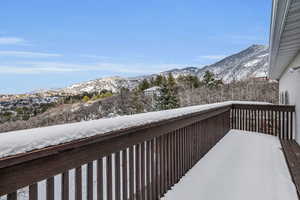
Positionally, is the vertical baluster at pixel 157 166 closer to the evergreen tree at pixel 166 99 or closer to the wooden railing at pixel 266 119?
the wooden railing at pixel 266 119

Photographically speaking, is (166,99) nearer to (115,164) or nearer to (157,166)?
(157,166)

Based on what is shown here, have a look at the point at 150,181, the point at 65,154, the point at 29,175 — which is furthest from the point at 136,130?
the point at 29,175

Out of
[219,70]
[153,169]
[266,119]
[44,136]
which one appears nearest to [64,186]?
[44,136]

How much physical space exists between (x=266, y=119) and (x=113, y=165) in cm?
728

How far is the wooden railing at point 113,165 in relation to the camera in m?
1.28

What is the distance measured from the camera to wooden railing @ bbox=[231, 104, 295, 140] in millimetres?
7348

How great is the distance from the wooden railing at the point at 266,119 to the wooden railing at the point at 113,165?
4.20 meters

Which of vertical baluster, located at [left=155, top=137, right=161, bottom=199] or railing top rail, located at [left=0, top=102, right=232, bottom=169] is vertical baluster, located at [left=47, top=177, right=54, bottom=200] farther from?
vertical baluster, located at [left=155, top=137, right=161, bottom=199]

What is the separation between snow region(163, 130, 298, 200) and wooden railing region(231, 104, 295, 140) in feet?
6.56

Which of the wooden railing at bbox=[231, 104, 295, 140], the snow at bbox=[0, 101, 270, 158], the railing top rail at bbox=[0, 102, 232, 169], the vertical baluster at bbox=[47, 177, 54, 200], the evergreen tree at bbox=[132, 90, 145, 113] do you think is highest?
the snow at bbox=[0, 101, 270, 158]

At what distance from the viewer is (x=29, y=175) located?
1.27 metres

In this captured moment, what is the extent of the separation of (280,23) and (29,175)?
3423mm

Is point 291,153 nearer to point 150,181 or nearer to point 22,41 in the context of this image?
point 150,181

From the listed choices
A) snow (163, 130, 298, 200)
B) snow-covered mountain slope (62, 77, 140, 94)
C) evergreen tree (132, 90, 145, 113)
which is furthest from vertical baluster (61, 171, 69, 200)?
snow-covered mountain slope (62, 77, 140, 94)
